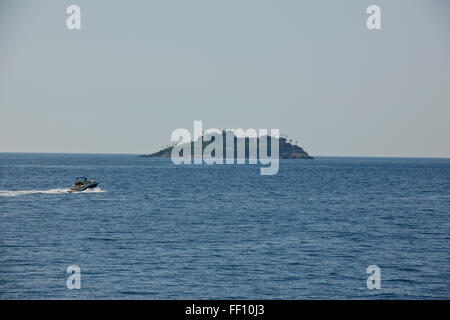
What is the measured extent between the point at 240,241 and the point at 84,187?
60.1m

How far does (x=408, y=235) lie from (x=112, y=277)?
34.2 m

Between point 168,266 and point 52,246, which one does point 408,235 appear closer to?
point 168,266

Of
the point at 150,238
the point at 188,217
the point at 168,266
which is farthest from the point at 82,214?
the point at 168,266

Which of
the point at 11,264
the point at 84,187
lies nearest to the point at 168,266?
the point at 11,264

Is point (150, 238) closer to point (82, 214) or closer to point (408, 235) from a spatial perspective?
point (82, 214)

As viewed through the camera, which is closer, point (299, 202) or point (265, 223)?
point (265, 223)

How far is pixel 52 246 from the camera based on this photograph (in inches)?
1937

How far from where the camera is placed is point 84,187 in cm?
10388
